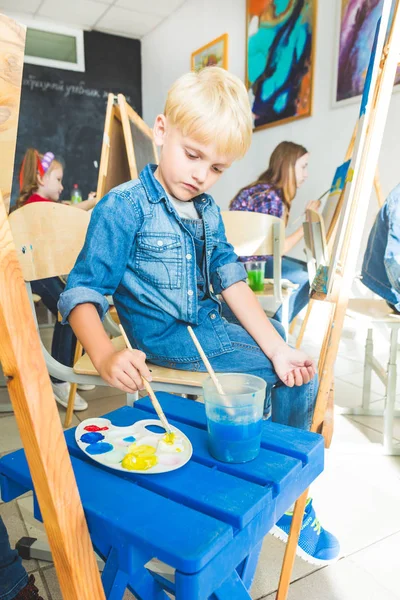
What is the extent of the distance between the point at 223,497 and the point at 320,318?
9.70ft

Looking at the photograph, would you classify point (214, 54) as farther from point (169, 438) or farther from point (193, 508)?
point (193, 508)

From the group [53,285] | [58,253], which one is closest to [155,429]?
[58,253]

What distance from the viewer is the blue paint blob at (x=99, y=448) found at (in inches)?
27.0

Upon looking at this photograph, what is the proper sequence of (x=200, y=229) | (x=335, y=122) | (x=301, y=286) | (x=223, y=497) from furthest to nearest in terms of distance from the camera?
(x=335, y=122) → (x=301, y=286) → (x=200, y=229) → (x=223, y=497)

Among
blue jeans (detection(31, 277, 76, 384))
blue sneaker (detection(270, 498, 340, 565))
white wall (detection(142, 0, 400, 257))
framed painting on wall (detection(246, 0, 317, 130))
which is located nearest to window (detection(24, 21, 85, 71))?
white wall (detection(142, 0, 400, 257))

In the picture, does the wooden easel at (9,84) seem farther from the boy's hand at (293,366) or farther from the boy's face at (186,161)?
the boy's hand at (293,366)

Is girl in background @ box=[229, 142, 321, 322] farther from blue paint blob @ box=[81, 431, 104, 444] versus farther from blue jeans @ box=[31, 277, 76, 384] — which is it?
blue paint blob @ box=[81, 431, 104, 444]

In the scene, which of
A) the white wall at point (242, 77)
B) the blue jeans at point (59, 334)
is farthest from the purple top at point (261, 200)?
the blue jeans at point (59, 334)

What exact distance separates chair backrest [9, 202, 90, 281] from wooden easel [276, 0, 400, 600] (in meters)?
0.74

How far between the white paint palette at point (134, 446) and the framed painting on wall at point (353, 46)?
2.74 m

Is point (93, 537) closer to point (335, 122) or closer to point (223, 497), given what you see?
point (223, 497)

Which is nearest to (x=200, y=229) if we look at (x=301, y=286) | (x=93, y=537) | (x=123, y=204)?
(x=123, y=204)

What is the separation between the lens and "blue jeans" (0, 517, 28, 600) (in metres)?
0.85

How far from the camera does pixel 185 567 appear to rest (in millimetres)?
485
